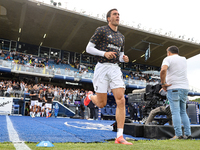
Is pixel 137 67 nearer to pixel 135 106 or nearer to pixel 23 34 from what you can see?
pixel 23 34

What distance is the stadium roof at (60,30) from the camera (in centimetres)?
2268

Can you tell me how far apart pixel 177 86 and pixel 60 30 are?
25.3m

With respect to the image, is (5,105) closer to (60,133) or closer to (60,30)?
(60,133)

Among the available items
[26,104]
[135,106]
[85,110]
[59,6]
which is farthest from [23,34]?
[135,106]

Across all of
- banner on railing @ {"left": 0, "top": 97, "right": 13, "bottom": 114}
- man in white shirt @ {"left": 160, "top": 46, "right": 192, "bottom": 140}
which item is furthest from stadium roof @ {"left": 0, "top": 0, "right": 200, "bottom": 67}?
man in white shirt @ {"left": 160, "top": 46, "right": 192, "bottom": 140}

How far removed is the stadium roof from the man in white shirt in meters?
21.8

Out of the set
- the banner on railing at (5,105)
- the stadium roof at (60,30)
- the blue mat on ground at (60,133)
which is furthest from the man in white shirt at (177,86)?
the stadium roof at (60,30)

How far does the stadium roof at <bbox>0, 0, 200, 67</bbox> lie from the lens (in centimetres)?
2268

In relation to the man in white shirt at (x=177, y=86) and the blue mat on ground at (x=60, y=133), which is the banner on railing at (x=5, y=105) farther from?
the man in white shirt at (x=177, y=86)

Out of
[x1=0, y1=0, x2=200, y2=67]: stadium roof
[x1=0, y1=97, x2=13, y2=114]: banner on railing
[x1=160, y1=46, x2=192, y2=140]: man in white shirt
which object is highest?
[x1=0, y1=0, x2=200, y2=67]: stadium roof

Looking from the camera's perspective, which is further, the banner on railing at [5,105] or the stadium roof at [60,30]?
the stadium roof at [60,30]

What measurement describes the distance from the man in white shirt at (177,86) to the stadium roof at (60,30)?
860 inches

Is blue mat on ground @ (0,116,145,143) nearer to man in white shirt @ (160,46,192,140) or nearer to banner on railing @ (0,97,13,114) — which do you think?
man in white shirt @ (160,46,192,140)

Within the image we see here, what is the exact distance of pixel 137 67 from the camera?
39.8 m
